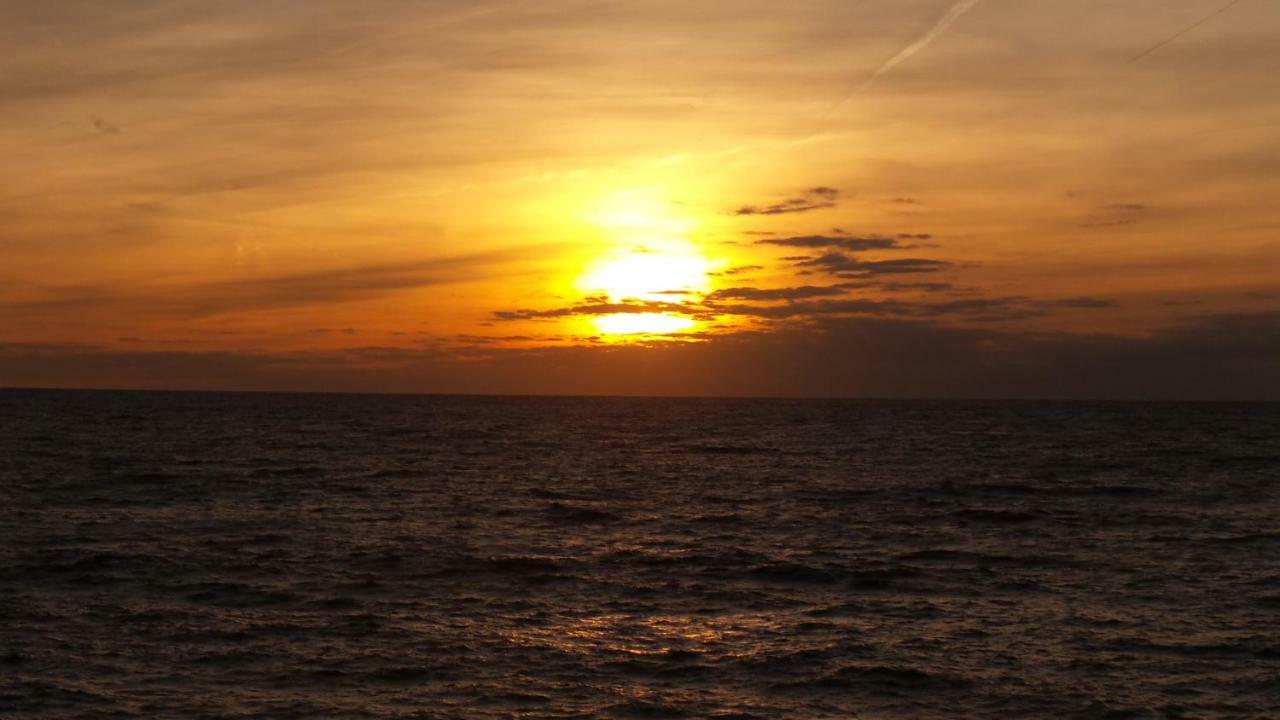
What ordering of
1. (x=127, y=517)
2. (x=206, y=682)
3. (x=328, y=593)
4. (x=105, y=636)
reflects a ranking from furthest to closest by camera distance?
(x=127, y=517)
(x=328, y=593)
(x=105, y=636)
(x=206, y=682)

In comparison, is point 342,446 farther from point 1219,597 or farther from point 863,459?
point 1219,597

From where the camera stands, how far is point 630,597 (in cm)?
3105

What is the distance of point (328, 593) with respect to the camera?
3105 centimetres

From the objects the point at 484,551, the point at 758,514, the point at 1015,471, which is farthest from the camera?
the point at 1015,471

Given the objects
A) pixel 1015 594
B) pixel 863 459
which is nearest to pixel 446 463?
pixel 863 459

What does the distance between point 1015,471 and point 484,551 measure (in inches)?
2004

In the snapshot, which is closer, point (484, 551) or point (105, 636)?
point (105, 636)

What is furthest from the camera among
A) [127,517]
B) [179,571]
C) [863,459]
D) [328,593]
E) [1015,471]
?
[863,459]

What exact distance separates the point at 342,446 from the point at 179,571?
68915mm

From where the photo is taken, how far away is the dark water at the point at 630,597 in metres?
22.2

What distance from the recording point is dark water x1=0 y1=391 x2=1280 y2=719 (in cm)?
2223

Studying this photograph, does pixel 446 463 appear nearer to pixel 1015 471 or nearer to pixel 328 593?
pixel 1015 471

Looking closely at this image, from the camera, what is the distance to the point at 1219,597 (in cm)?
3169

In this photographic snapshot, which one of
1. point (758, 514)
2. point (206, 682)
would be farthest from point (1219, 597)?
point (206, 682)
